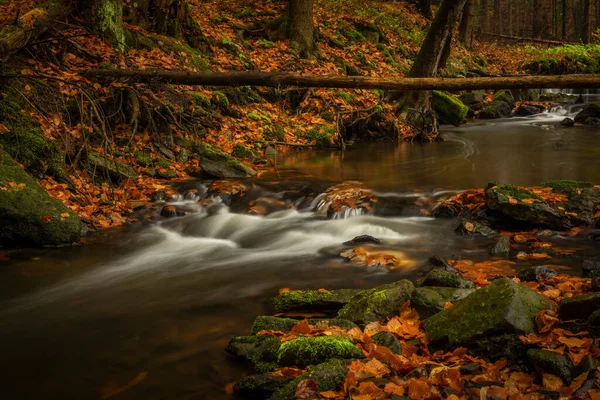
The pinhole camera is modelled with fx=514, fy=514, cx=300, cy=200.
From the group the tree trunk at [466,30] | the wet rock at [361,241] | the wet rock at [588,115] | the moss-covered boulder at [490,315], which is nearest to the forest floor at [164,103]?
the wet rock at [361,241]

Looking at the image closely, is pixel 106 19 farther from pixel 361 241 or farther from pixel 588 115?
pixel 588 115

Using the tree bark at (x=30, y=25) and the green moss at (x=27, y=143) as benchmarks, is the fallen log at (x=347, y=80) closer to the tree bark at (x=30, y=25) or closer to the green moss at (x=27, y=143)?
the tree bark at (x=30, y=25)

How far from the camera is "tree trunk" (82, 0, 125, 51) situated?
10266 millimetres

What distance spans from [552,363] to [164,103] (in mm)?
8547

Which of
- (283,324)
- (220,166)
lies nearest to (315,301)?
(283,324)

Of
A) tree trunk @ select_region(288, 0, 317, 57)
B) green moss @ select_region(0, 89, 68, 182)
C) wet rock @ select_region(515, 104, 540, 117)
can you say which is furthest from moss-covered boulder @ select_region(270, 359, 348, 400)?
wet rock @ select_region(515, 104, 540, 117)

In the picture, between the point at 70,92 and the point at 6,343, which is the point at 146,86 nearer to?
the point at 70,92

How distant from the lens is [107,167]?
8.12 meters

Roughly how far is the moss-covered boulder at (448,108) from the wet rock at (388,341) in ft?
44.9

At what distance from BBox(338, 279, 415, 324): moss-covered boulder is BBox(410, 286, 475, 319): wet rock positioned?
0.13 meters

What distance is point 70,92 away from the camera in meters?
8.41

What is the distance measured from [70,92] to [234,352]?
6367mm

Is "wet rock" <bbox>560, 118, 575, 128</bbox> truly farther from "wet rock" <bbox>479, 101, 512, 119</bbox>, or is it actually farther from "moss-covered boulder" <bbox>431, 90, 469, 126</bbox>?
"moss-covered boulder" <bbox>431, 90, 469, 126</bbox>

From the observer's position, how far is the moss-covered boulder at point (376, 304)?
3.98m
